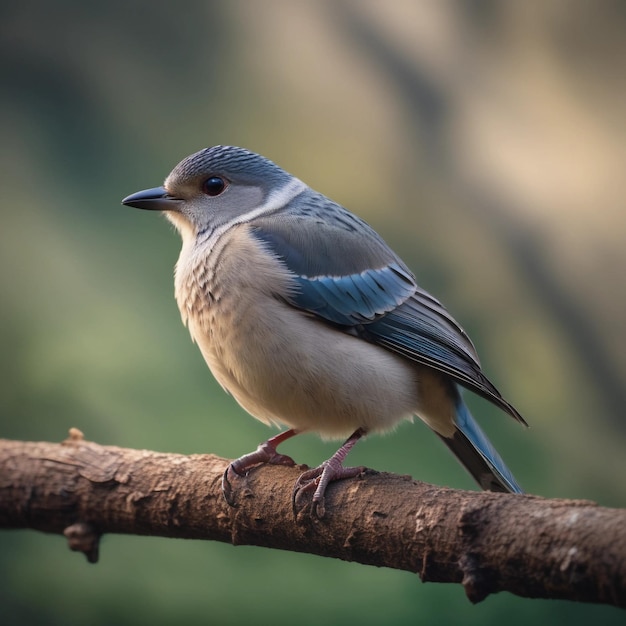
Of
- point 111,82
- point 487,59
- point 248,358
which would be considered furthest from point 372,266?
point 111,82

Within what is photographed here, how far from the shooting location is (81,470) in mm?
2396

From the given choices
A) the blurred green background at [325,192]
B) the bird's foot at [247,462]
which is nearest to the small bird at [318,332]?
the bird's foot at [247,462]

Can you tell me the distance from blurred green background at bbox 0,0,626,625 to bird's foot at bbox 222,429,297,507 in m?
1.00

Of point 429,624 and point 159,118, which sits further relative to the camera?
point 159,118

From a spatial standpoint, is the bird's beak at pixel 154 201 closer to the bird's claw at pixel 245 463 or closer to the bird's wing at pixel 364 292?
the bird's wing at pixel 364 292

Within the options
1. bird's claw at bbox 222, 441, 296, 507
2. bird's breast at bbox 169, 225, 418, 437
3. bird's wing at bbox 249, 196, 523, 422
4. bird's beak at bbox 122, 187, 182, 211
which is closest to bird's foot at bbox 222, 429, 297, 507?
bird's claw at bbox 222, 441, 296, 507

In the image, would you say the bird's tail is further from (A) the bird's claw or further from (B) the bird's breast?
(A) the bird's claw

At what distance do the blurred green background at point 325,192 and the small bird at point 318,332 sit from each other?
0.91 meters

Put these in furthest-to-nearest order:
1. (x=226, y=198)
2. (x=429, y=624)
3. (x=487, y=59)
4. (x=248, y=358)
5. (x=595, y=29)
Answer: (x=487, y=59), (x=595, y=29), (x=429, y=624), (x=226, y=198), (x=248, y=358)

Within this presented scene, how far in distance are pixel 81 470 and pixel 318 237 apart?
100 cm

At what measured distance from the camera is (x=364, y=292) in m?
2.43

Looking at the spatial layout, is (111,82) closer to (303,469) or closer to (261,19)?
(261,19)

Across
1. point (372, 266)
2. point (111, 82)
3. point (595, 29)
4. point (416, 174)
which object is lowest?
point (372, 266)

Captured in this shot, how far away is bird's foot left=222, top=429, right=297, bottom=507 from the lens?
2.20 m
